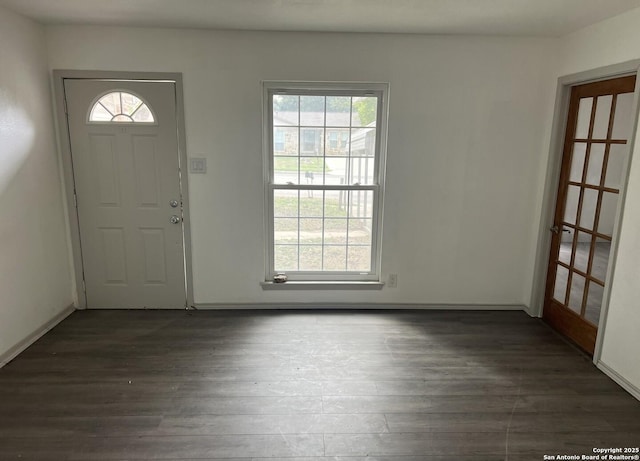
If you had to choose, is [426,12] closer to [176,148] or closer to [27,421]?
[176,148]

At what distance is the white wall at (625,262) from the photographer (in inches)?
99.1

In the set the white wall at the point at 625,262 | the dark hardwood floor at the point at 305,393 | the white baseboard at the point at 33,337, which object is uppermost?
the white wall at the point at 625,262

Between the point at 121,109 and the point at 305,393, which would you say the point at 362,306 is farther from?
the point at 121,109

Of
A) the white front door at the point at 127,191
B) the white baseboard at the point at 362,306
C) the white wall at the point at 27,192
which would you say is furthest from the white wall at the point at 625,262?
the white wall at the point at 27,192

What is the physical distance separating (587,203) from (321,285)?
87.4 inches

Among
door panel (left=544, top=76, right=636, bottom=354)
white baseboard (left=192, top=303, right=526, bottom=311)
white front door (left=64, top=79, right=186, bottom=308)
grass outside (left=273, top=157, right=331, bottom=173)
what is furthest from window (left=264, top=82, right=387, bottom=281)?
door panel (left=544, top=76, right=636, bottom=354)

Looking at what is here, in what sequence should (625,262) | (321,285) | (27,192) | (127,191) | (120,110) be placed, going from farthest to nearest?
(321,285) → (127,191) → (120,110) → (27,192) → (625,262)

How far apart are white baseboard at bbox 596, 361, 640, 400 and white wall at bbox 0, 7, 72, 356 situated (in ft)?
13.5

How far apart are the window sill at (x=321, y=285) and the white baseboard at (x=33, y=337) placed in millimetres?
1711

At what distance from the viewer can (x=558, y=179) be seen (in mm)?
Result: 3375

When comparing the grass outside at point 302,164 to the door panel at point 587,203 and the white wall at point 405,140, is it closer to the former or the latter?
the white wall at point 405,140

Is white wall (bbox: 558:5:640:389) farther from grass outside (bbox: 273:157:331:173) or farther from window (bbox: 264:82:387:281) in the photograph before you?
grass outside (bbox: 273:157:331:173)

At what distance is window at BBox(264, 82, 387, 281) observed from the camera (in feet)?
11.3

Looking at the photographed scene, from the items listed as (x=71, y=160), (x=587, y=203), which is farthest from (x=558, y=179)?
(x=71, y=160)
